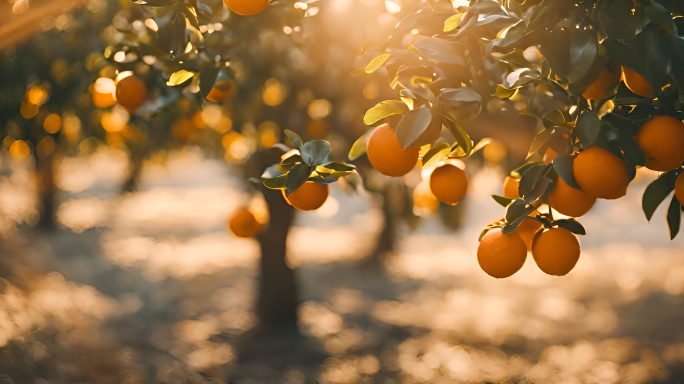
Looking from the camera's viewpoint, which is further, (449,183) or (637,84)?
(449,183)

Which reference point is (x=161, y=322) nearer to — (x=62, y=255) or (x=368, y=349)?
(x=368, y=349)

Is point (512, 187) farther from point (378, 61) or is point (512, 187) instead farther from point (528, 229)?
point (378, 61)

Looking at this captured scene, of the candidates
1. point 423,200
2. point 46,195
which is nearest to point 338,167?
point 423,200

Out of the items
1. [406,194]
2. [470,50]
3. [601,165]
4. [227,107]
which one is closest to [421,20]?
[470,50]

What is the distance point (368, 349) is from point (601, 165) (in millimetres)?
4214

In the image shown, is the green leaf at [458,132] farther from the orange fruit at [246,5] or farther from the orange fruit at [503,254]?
the orange fruit at [246,5]

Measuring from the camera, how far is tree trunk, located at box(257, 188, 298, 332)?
5102mm

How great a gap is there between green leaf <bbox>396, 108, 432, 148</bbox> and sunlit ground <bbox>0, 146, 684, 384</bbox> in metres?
2.87

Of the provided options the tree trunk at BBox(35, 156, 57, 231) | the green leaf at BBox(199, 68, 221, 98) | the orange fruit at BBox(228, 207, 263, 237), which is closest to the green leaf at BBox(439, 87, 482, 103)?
the green leaf at BBox(199, 68, 221, 98)

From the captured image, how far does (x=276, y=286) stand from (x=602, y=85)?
4.74m

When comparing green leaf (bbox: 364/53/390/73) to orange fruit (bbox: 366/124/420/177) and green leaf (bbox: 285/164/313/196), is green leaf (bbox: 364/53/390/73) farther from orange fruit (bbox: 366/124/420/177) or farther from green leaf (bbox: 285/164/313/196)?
green leaf (bbox: 285/164/313/196)

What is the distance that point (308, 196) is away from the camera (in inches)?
42.7

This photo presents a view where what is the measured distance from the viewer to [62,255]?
816 centimetres

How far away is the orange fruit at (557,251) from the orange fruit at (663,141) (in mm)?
216
